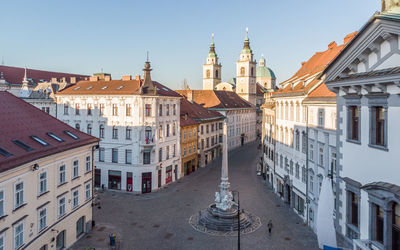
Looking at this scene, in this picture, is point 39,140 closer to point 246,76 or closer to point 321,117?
point 321,117

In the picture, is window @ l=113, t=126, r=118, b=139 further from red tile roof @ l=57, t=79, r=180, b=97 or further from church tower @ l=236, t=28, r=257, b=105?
church tower @ l=236, t=28, r=257, b=105

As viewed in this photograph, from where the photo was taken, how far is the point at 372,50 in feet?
36.7

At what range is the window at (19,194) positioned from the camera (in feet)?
62.5

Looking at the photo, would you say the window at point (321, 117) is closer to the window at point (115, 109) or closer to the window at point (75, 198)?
the window at point (75, 198)

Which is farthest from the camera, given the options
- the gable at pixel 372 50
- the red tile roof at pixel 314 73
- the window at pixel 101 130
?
the window at pixel 101 130

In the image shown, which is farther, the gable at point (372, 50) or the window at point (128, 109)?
the window at point (128, 109)

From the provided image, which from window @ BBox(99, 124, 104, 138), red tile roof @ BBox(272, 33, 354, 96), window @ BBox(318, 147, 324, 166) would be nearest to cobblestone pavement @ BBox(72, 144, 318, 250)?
window @ BBox(318, 147, 324, 166)

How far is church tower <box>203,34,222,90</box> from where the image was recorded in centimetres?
13725

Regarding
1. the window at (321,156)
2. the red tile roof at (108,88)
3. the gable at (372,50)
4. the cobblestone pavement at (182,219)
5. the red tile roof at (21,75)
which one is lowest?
the cobblestone pavement at (182,219)

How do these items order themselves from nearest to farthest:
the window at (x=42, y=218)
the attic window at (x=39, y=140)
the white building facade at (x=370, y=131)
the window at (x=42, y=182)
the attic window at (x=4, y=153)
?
the white building facade at (x=370, y=131), the attic window at (x=4, y=153), the window at (x=42, y=218), the window at (x=42, y=182), the attic window at (x=39, y=140)

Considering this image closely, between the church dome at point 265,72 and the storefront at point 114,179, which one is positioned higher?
the church dome at point 265,72

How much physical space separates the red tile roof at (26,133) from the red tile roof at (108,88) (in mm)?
15549

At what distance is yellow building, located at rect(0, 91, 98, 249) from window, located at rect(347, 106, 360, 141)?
16.6 meters

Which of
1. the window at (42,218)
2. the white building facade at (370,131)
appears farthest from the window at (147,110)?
the white building facade at (370,131)
